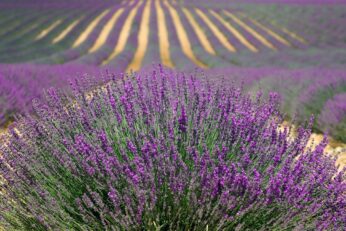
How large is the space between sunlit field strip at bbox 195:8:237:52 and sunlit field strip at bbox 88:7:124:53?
6.28 metres

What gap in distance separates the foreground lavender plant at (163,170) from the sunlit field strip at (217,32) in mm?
17636

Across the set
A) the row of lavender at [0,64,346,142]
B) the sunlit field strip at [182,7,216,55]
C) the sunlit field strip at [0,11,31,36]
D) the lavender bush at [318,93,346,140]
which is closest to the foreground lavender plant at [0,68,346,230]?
the row of lavender at [0,64,346,142]

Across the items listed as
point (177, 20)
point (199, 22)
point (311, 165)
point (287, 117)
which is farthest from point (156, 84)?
point (177, 20)

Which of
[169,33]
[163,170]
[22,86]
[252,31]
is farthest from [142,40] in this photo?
[163,170]

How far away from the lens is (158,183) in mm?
2006

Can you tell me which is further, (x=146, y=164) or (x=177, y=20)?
(x=177, y=20)

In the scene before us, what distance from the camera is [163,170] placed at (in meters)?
2.00

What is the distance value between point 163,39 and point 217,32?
145 inches

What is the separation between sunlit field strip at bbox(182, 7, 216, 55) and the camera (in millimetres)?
20869

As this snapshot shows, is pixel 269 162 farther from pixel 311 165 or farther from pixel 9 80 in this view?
pixel 9 80

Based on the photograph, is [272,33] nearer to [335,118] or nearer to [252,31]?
[252,31]

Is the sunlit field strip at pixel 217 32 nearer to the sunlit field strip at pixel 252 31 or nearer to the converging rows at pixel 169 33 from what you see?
the converging rows at pixel 169 33

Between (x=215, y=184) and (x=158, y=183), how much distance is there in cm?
29

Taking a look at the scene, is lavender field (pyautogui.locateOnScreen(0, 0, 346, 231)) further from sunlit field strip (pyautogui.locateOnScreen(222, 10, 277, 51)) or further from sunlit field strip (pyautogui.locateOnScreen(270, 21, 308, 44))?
sunlit field strip (pyautogui.locateOnScreen(270, 21, 308, 44))
